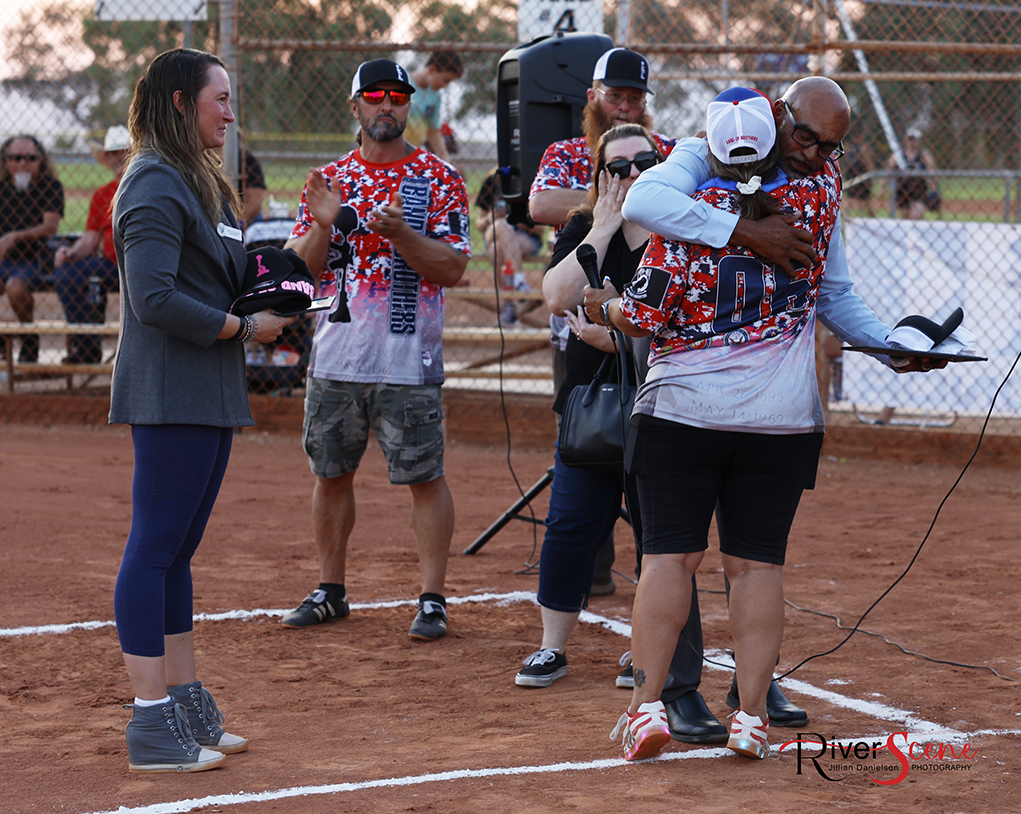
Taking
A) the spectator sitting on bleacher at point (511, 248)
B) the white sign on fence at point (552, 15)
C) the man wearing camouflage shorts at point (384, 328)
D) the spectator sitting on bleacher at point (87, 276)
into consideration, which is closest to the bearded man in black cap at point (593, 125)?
the man wearing camouflage shorts at point (384, 328)

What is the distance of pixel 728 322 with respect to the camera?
134 inches

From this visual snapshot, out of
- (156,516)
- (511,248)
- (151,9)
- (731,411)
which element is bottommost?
(156,516)

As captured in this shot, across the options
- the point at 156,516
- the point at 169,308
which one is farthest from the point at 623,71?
the point at 156,516

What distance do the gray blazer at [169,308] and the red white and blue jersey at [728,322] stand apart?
48.3 inches

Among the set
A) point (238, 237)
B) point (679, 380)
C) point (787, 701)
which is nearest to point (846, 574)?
point (787, 701)

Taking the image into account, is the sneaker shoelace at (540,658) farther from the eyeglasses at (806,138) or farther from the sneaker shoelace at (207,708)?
the eyeglasses at (806,138)

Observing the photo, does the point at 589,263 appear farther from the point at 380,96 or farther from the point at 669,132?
the point at 669,132

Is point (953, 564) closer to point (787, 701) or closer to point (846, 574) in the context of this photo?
point (846, 574)

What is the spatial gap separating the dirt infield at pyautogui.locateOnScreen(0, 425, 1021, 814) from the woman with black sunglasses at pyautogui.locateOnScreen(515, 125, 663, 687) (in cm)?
20

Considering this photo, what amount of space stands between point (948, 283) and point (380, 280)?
17.8 feet

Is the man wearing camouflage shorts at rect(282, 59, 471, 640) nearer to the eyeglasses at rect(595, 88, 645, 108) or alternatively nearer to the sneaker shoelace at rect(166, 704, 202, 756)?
the eyeglasses at rect(595, 88, 645, 108)

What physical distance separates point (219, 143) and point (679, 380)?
1.59 metres

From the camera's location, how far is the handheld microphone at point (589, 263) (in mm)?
3842

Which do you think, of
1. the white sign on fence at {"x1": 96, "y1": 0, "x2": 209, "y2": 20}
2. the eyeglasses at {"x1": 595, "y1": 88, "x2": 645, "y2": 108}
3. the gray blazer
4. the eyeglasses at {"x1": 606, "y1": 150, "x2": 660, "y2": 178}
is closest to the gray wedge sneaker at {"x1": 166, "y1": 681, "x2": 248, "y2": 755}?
the gray blazer
